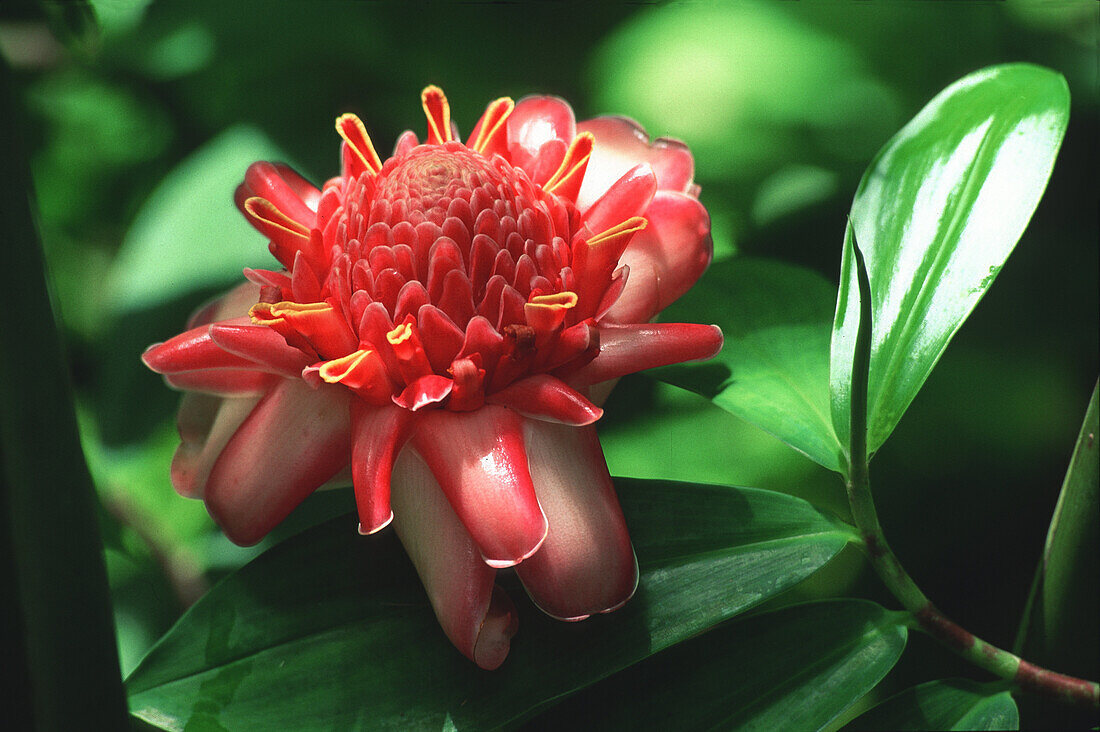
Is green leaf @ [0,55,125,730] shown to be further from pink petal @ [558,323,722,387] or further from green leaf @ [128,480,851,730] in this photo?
pink petal @ [558,323,722,387]

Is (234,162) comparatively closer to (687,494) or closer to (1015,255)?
(687,494)

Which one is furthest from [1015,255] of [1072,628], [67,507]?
[67,507]

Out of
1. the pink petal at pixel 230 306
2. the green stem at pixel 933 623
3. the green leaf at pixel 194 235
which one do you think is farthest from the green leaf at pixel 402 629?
the green leaf at pixel 194 235

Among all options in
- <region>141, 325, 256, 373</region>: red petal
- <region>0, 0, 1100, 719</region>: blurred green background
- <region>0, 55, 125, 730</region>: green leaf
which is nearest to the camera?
<region>0, 55, 125, 730</region>: green leaf

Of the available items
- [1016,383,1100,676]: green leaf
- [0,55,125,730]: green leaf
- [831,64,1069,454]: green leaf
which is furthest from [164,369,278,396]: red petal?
[1016,383,1100,676]: green leaf

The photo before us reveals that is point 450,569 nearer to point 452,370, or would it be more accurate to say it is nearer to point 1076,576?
point 452,370

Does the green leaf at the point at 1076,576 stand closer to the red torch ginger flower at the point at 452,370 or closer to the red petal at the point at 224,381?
the red torch ginger flower at the point at 452,370
